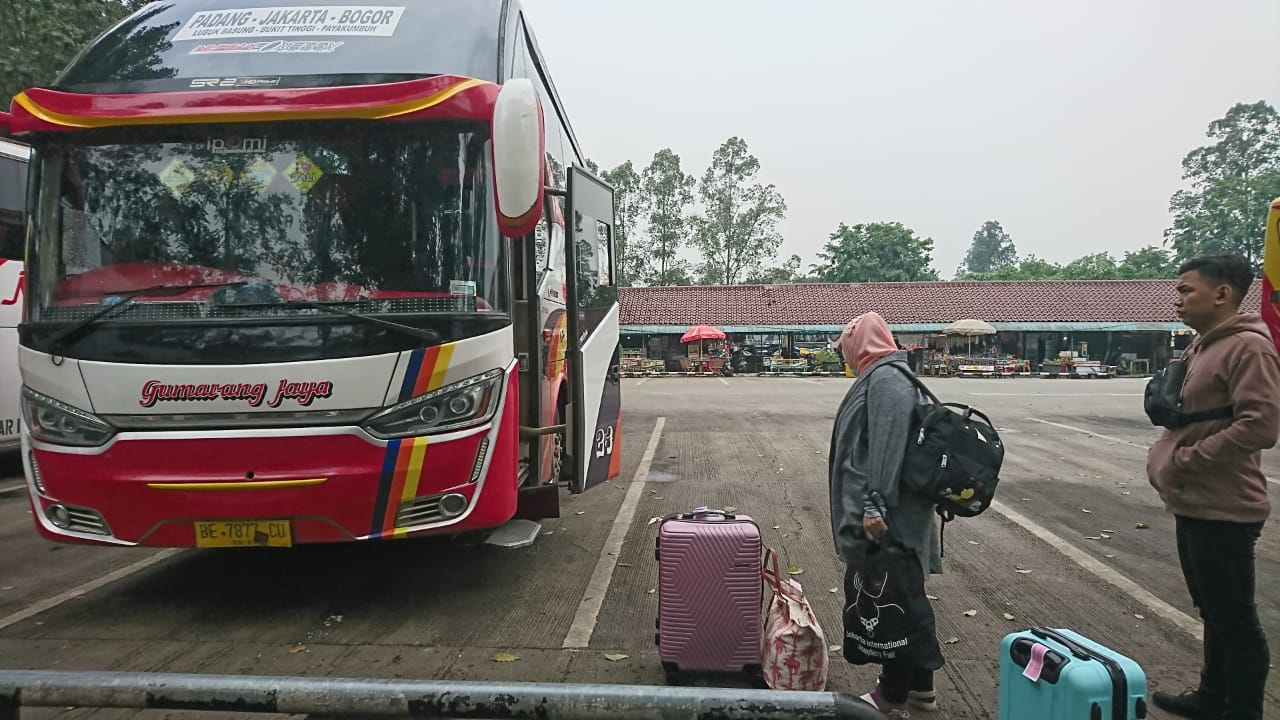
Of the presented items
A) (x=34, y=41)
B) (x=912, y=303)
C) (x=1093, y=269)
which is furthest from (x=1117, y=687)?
(x=1093, y=269)

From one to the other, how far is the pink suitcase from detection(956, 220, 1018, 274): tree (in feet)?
426

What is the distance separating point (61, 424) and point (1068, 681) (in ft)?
15.0

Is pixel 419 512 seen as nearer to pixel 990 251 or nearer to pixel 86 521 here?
pixel 86 521

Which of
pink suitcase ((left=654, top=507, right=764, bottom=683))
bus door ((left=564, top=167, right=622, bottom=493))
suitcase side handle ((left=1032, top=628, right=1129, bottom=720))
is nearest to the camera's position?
suitcase side handle ((left=1032, top=628, right=1129, bottom=720))

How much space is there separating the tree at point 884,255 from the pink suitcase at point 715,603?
48.0m

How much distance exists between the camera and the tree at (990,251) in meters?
124

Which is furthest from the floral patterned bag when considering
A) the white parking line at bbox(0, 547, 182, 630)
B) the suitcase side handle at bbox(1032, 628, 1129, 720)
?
the white parking line at bbox(0, 547, 182, 630)

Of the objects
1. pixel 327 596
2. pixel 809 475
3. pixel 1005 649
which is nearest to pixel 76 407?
pixel 327 596

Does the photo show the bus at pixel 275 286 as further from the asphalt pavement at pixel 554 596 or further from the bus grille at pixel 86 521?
the asphalt pavement at pixel 554 596

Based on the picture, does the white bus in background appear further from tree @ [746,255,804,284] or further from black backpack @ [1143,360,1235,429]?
tree @ [746,255,804,284]

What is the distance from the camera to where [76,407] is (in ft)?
12.6

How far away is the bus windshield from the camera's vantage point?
3.98 metres

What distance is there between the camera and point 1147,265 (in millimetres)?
57000

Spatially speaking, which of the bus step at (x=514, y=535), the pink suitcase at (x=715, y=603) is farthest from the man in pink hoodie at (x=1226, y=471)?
the bus step at (x=514, y=535)
